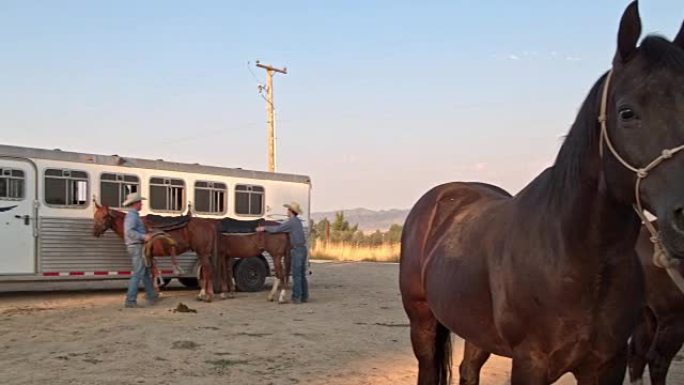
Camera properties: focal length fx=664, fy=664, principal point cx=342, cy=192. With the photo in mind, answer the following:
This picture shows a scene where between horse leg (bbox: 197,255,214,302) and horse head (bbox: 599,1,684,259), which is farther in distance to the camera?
horse leg (bbox: 197,255,214,302)

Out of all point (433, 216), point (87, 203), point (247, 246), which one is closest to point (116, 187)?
point (87, 203)

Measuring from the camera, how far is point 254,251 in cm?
1386

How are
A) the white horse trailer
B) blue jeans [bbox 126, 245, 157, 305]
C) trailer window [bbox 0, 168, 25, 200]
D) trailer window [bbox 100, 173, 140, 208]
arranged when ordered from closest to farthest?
blue jeans [bbox 126, 245, 157, 305] < trailer window [bbox 0, 168, 25, 200] < the white horse trailer < trailer window [bbox 100, 173, 140, 208]

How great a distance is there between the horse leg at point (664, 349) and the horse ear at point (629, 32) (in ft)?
12.5

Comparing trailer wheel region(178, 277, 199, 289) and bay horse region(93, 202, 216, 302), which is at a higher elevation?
bay horse region(93, 202, 216, 302)

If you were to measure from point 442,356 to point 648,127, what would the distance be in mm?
2747

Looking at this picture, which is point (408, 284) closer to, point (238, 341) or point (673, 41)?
point (673, 41)

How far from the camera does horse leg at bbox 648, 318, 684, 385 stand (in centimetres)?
543

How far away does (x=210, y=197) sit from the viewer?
1480 centimetres

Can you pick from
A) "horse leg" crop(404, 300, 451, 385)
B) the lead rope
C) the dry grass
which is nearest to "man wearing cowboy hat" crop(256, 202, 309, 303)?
"horse leg" crop(404, 300, 451, 385)

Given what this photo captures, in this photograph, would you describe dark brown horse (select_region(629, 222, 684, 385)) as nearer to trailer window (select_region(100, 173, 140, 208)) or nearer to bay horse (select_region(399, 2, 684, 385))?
bay horse (select_region(399, 2, 684, 385))

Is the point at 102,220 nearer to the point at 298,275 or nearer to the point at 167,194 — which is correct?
the point at 167,194

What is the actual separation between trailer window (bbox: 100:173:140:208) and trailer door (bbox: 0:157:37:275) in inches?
54.0

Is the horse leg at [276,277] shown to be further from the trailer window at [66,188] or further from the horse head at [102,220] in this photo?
the trailer window at [66,188]
